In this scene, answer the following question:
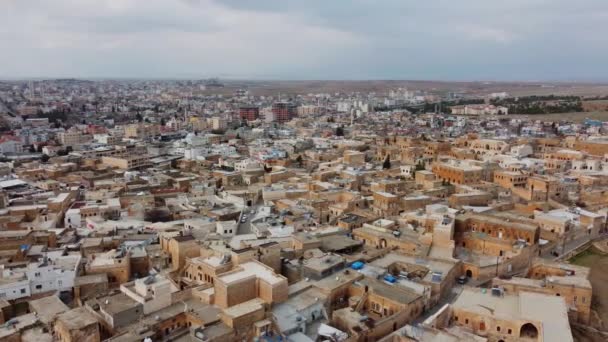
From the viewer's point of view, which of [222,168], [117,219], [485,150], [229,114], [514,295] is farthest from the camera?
[229,114]

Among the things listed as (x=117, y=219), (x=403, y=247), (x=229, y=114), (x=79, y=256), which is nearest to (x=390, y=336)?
(x=403, y=247)

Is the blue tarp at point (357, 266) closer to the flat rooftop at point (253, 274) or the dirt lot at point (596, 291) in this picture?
the flat rooftop at point (253, 274)

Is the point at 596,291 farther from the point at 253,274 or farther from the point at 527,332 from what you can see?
the point at 253,274

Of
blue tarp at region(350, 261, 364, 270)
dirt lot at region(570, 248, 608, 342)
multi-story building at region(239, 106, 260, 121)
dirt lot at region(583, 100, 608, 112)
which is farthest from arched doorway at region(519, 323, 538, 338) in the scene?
dirt lot at region(583, 100, 608, 112)

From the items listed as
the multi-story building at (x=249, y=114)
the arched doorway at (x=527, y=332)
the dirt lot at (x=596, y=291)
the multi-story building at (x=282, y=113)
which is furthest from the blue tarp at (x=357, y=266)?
the multi-story building at (x=282, y=113)

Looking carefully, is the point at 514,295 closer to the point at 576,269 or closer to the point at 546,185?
the point at 576,269

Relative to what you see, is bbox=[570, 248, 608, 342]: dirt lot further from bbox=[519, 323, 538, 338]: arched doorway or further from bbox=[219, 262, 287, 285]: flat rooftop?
bbox=[219, 262, 287, 285]: flat rooftop

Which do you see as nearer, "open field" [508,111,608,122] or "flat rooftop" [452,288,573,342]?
"flat rooftop" [452,288,573,342]

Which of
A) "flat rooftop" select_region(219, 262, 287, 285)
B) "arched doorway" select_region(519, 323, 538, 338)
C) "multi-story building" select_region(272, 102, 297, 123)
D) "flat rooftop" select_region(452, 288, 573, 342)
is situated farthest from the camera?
"multi-story building" select_region(272, 102, 297, 123)
